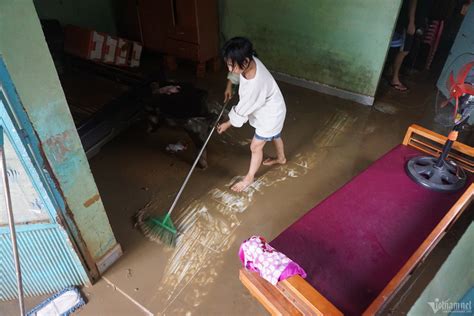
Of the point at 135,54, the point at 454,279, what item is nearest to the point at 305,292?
the point at 454,279

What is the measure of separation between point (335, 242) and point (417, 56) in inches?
143

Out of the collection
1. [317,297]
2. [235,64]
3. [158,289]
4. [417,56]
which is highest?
[235,64]

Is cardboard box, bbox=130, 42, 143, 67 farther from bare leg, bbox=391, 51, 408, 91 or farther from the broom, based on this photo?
bare leg, bbox=391, 51, 408, 91

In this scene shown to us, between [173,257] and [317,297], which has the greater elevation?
[317,297]

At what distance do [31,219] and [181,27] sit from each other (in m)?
2.97

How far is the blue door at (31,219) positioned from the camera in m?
1.26

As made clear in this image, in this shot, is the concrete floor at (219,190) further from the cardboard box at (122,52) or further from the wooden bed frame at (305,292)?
the cardboard box at (122,52)

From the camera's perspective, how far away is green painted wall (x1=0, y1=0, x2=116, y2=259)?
114 centimetres

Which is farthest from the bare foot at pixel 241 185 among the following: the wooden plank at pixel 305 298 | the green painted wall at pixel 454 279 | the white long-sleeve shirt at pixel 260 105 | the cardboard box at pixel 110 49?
the cardboard box at pixel 110 49

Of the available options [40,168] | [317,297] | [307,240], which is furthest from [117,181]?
[317,297]

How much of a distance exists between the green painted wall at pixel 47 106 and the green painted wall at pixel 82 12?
3.20 m

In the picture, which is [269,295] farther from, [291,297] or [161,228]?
[161,228]

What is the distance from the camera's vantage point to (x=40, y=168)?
1.40 m

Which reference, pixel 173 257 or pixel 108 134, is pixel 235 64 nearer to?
pixel 173 257
